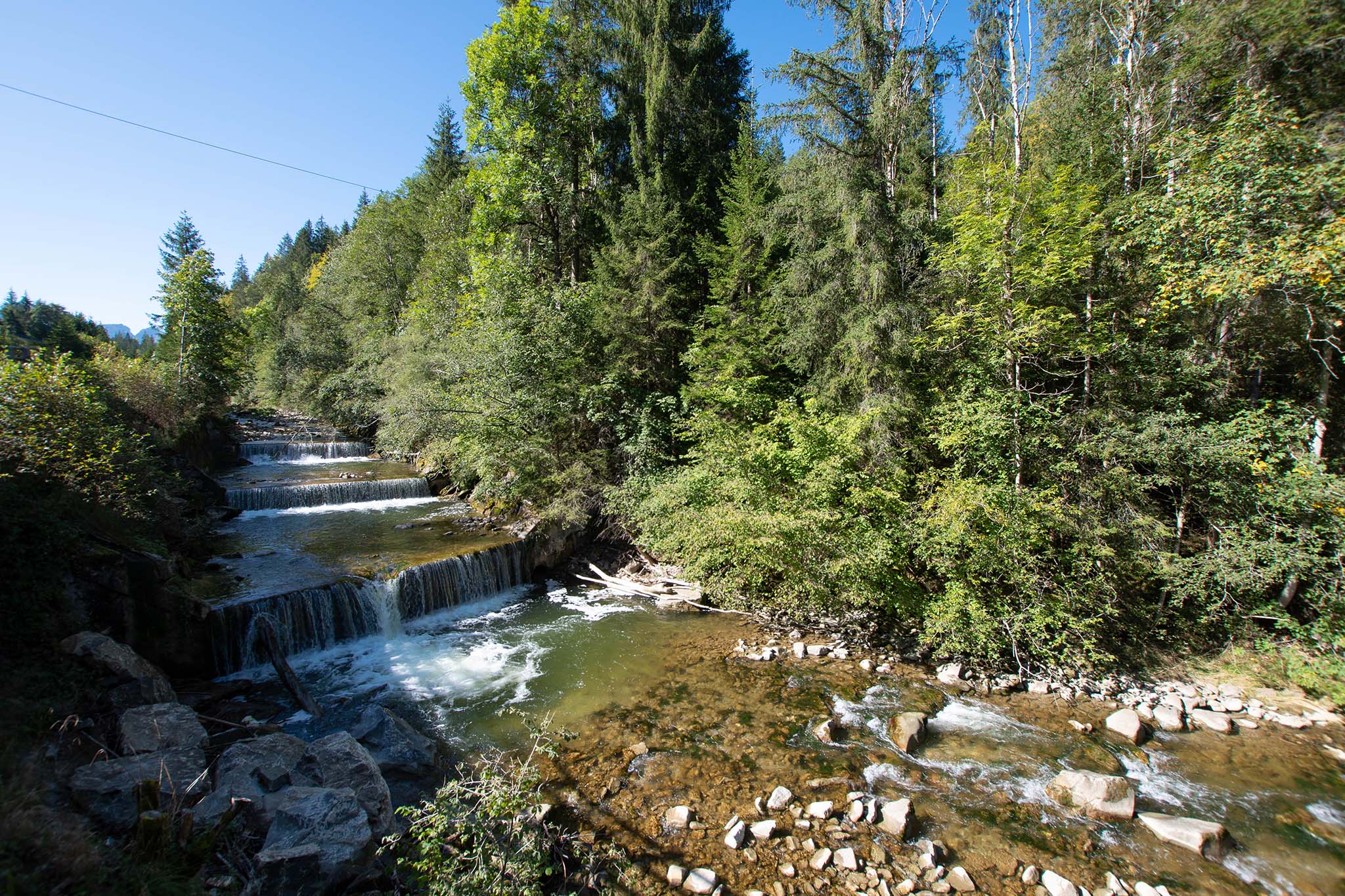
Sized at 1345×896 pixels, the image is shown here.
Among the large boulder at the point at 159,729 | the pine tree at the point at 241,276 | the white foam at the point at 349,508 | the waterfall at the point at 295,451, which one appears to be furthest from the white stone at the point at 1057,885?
the pine tree at the point at 241,276

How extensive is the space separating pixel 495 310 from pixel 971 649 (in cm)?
1432

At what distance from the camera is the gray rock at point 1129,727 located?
6969 millimetres

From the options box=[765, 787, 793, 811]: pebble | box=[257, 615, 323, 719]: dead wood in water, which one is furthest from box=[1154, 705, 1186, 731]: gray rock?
box=[257, 615, 323, 719]: dead wood in water

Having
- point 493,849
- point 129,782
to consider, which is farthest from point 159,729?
point 493,849

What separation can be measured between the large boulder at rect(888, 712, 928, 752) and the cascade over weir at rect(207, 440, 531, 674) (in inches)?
348

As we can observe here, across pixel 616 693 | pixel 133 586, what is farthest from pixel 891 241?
pixel 133 586

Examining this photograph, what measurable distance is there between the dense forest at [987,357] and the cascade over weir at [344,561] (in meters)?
1.90

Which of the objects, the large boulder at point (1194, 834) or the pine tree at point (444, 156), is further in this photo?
the pine tree at point (444, 156)

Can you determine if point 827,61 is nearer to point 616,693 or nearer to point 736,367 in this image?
point 736,367

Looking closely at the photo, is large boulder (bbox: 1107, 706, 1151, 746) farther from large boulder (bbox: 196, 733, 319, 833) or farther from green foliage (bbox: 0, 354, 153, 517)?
green foliage (bbox: 0, 354, 153, 517)

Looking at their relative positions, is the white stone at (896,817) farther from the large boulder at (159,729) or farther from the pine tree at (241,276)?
the pine tree at (241,276)

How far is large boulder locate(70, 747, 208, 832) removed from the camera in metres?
4.16

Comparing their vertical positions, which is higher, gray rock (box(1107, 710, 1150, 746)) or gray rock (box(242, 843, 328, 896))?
gray rock (box(242, 843, 328, 896))

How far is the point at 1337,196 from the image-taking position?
747cm
